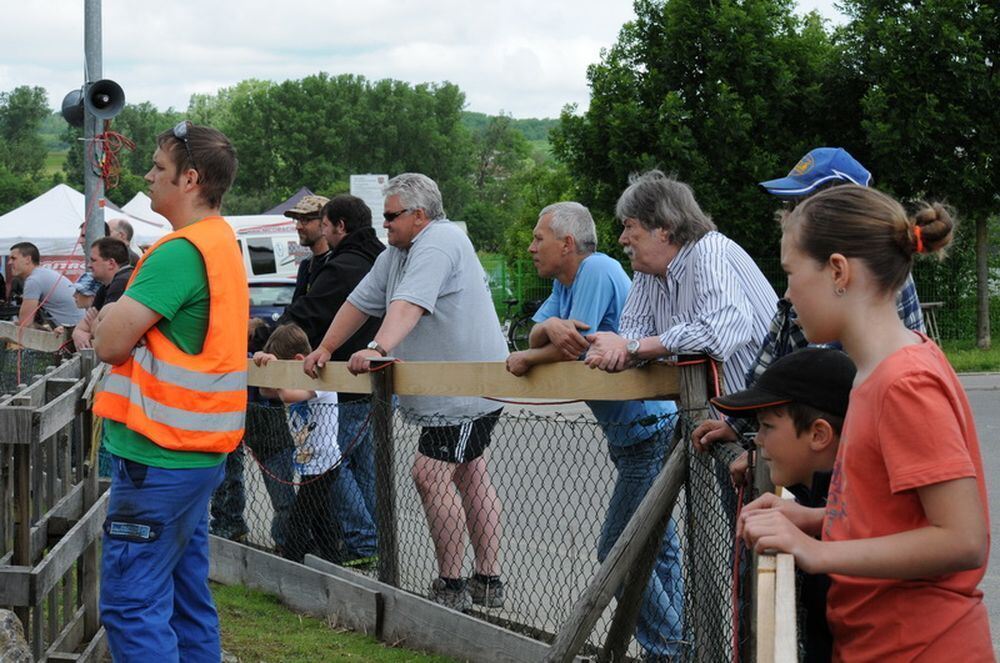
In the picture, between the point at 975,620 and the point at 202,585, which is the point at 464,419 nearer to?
the point at 202,585

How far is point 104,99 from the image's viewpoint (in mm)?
11797

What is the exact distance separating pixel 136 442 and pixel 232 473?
3432 mm

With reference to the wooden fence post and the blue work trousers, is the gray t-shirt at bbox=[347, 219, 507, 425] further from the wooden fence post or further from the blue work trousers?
the blue work trousers

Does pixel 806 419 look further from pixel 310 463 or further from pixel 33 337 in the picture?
pixel 33 337

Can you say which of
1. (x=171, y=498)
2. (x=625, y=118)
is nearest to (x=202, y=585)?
(x=171, y=498)

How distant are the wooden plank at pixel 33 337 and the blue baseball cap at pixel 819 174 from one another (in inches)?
260

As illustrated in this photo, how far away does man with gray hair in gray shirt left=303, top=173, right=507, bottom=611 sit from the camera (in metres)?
5.42

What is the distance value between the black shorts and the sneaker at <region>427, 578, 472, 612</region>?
515mm

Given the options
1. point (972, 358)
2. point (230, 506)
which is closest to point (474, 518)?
point (230, 506)

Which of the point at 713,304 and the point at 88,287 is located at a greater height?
the point at 713,304

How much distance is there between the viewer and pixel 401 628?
5277 mm

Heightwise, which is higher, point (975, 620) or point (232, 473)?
point (975, 620)

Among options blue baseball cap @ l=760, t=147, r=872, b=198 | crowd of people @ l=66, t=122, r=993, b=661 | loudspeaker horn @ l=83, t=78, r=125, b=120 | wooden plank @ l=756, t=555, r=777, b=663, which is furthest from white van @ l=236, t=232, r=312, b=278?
wooden plank @ l=756, t=555, r=777, b=663

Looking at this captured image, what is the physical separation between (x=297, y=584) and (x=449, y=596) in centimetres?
91
